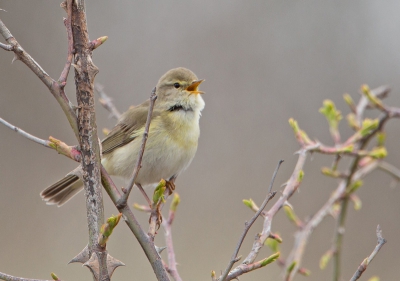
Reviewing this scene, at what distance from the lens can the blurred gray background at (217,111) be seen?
6254 mm

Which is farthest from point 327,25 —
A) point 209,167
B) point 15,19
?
point 15,19

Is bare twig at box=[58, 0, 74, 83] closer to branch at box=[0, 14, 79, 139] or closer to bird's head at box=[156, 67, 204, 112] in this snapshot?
branch at box=[0, 14, 79, 139]

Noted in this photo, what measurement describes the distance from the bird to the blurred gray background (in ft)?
8.28

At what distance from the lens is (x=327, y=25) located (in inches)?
346

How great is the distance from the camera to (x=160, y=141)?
3.52 m

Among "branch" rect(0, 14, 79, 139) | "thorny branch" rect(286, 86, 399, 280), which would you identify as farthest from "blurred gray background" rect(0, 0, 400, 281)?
"branch" rect(0, 14, 79, 139)

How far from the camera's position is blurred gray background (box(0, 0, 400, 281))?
20.5 feet

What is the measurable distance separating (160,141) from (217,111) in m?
4.34

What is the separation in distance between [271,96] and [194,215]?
100 inches

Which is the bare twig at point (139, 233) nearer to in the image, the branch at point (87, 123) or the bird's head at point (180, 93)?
the branch at point (87, 123)

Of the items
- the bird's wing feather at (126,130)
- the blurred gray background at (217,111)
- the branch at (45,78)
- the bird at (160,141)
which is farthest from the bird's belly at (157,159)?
the blurred gray background at (217,111)

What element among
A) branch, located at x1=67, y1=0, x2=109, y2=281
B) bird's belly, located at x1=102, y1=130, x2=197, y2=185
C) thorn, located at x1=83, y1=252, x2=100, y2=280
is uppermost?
bird's belly, located at x1=102, y1=130, x2=197, y2=185

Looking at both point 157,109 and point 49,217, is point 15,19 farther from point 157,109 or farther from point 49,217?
point 157,109

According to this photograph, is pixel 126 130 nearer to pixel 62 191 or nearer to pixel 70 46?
pixel 62 191
